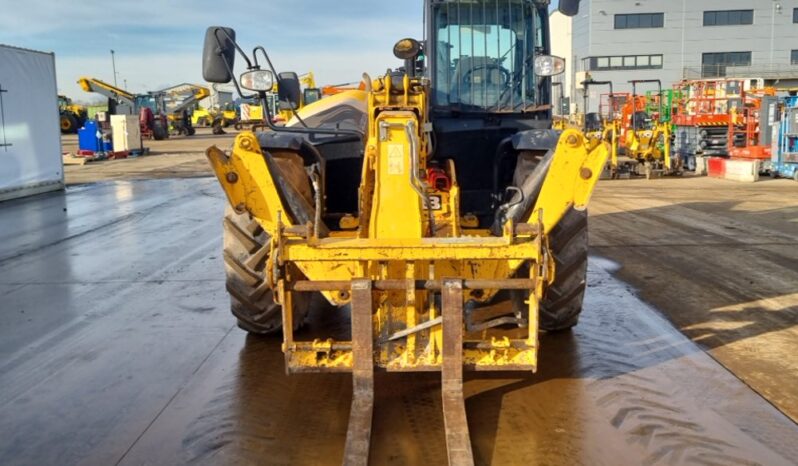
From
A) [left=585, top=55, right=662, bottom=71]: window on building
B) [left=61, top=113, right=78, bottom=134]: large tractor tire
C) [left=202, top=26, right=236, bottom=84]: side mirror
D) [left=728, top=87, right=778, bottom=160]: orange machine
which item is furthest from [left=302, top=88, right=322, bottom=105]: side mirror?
[left=585, top=55, right=662, bottom=71]: window on building

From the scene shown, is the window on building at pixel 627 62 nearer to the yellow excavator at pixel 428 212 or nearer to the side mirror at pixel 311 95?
the side mirror at pixel 311 95

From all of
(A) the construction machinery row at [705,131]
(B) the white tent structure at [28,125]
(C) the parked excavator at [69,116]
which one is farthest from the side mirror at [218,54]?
(C) the parked excavator at [69,116]

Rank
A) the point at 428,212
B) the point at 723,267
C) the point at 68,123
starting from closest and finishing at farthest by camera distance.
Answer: the point at 428,212
the point at 723,267
the point at 68,123

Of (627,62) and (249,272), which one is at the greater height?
(627,62)

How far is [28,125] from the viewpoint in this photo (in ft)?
55.1

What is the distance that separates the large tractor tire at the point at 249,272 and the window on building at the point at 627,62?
5097cm

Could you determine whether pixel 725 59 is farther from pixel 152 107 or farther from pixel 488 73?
pixel 488 73

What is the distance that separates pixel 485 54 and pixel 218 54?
248 cm

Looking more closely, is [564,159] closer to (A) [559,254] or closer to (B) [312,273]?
(A) [559,254]

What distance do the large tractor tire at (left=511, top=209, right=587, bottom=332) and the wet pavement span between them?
1.14 ft

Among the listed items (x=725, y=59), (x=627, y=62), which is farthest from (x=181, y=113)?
(x=725, y=59)

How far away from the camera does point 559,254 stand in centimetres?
514

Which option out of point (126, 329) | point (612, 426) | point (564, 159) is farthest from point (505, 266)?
point (126, 329)

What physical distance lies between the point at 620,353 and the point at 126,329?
3.85 m
